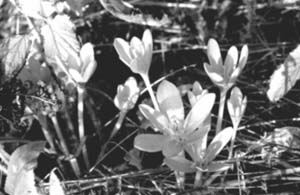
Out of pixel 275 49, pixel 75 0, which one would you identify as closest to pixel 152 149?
pixel 75 0

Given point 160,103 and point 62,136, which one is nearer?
point 160,103

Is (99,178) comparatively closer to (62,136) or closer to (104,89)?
(62,136)

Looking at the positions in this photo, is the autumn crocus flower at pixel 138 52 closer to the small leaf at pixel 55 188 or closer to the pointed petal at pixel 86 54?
the pointed petal at pixel 86 54

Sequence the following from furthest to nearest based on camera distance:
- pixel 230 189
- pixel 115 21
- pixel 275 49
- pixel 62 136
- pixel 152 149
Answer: pixel 115 21, pixel 275 49, pixel 62 136, pixel 230 189, pixel 152 149

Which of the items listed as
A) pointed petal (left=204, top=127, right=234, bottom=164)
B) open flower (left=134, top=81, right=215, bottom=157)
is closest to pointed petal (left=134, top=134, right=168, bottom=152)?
open flower (left=134, top=81, right=215, bottom=157)

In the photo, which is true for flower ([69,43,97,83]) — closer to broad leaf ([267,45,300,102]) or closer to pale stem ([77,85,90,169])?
pale stem ([77,85,90,169])

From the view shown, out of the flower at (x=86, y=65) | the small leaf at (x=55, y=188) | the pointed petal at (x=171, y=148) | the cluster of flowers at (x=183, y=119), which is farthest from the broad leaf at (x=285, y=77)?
the small leaf at (x=55, y=188)

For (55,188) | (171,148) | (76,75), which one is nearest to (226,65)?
(171,148)
